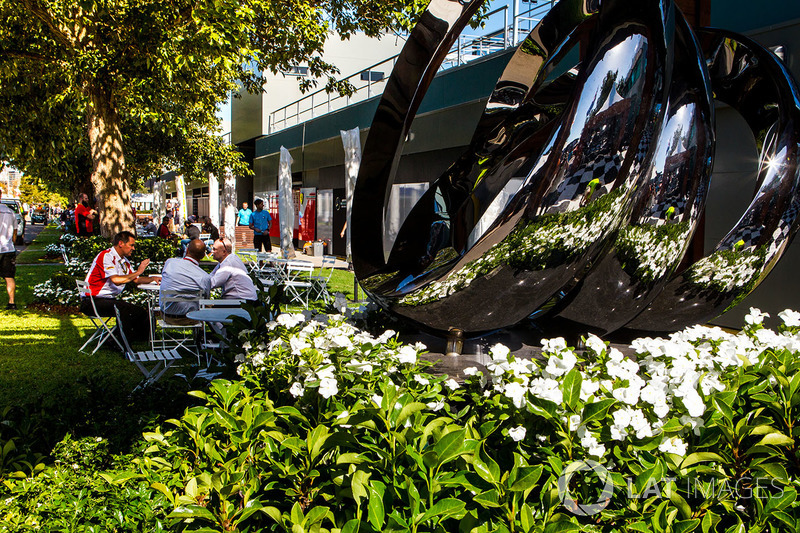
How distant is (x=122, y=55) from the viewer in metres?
11.0

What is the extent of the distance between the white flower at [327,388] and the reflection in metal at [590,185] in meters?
1.11

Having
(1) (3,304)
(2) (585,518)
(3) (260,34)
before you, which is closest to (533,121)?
(2) (585,518)

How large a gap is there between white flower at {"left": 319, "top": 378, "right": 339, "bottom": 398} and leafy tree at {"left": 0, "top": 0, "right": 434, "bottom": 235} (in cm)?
643

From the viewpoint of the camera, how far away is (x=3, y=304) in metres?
12.5

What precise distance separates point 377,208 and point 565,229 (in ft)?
5.28

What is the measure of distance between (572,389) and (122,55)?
10732 mm

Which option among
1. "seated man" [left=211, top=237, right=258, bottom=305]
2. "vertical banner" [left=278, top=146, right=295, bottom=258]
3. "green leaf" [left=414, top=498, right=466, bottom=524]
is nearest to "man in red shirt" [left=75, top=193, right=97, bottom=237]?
"vertical banner" [left=278, top=146, right=295, bottom=258]

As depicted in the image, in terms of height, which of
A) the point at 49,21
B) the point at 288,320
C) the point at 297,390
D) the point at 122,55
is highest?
→ the point at 49,21

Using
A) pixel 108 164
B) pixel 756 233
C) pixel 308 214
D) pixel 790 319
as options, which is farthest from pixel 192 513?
pixel 308 214

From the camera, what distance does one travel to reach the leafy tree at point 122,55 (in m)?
9.67

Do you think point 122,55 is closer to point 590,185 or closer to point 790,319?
point 590,185

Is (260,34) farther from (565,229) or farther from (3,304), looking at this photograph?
(565,229)

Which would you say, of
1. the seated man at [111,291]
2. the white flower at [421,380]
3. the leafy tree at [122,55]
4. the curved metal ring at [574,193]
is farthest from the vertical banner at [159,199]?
the white flower at [421,380]

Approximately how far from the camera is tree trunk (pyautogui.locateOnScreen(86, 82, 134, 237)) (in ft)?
Result: 43.3
